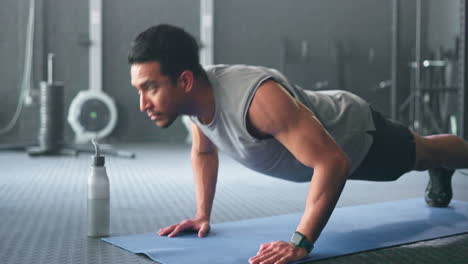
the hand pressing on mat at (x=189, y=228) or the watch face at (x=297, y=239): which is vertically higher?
the watch face at (x=297, y=239)

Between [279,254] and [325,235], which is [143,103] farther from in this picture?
[325,235]

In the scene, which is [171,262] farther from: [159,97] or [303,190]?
[303,190]

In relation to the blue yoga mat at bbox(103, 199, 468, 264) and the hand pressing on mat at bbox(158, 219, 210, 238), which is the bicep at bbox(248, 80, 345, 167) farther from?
the hand pressing on mat at bbox(158, 219, 210, 238)

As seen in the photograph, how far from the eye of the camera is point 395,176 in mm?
1979

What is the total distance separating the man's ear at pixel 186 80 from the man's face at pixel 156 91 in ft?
0.07

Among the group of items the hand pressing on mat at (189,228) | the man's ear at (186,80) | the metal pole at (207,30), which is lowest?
the hand pressing on mat at (189,228)

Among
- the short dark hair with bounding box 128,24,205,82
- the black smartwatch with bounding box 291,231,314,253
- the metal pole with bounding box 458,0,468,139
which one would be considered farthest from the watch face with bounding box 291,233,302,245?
the metal pole with bounding box 458,0,468,139

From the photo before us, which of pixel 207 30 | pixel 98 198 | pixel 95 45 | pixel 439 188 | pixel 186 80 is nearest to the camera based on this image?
pixel 186 80

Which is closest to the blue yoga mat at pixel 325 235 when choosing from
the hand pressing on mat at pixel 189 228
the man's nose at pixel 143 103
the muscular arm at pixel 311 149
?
the hand pressing on mat at pixel 189 228

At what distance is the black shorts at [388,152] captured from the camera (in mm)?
1886

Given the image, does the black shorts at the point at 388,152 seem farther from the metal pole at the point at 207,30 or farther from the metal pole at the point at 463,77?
the metal pole at the point at 207,30

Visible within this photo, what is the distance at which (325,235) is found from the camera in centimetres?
179

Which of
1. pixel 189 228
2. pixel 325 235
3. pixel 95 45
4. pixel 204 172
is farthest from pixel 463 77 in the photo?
pixel 95 45

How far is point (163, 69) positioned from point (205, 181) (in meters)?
0.51
